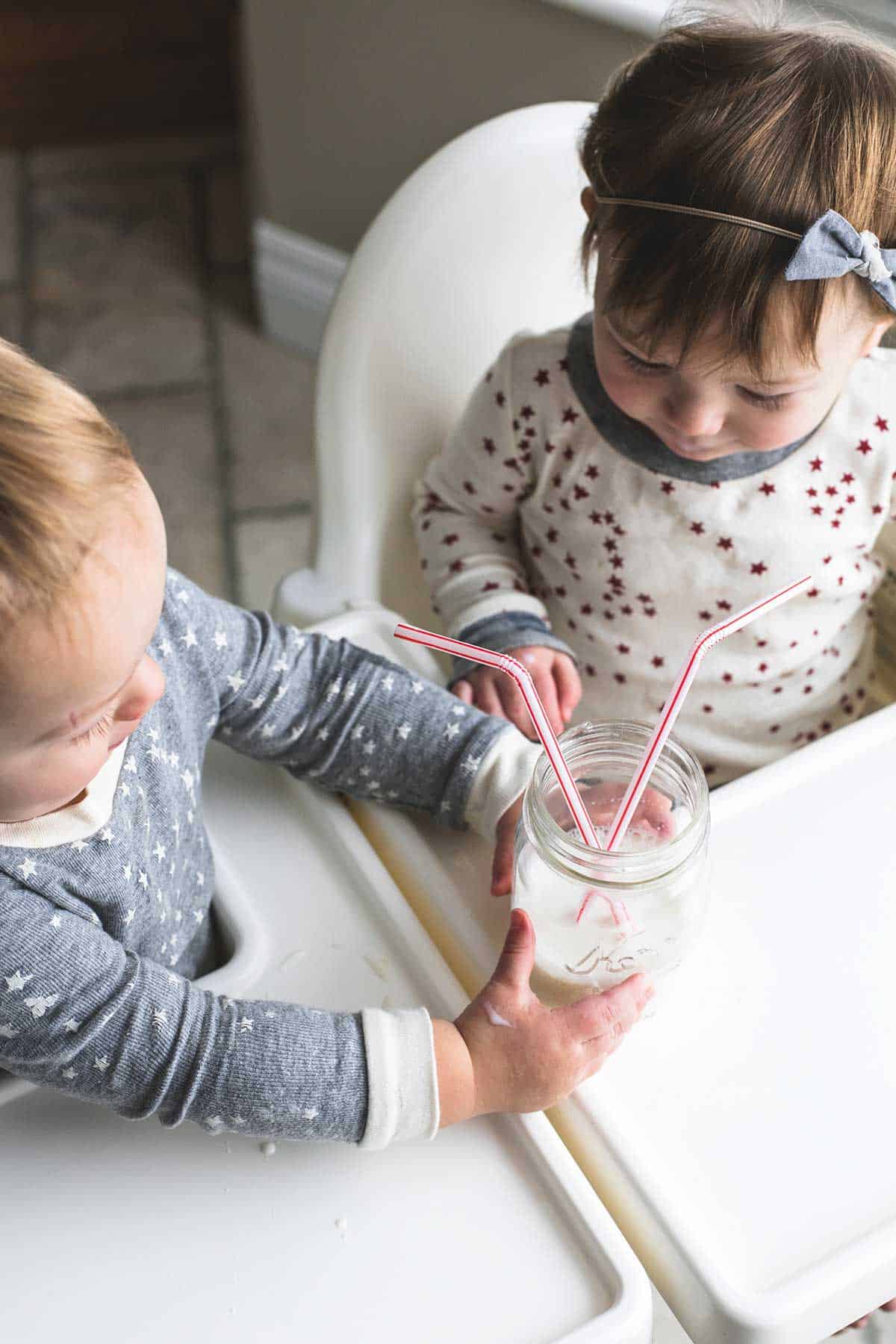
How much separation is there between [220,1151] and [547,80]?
4.41 ft

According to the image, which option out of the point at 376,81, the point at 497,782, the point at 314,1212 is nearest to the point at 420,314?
the point at 497,782

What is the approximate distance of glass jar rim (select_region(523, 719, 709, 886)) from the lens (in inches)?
22.8

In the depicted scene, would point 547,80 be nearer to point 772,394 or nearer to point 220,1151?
point 772,394

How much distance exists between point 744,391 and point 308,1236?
521 mm

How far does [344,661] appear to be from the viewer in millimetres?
778

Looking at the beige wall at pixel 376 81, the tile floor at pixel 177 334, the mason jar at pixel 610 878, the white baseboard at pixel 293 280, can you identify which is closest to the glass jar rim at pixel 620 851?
the mason jar at pixel 610 878

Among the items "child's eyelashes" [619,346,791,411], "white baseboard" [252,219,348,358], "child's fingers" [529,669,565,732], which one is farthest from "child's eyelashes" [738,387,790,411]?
"white baseboard" [252,219,348,358]

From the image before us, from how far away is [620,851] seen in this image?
606 millimetres

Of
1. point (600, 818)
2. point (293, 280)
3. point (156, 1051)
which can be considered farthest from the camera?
point (293, 280)

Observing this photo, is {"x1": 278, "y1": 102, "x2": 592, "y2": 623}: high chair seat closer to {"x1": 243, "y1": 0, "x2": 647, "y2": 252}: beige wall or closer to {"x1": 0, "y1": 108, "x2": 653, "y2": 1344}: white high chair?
{"x1": 0, "y1": 108, "x2": 653, "y2": 1344}: white high chair

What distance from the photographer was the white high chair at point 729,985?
22.0 inches

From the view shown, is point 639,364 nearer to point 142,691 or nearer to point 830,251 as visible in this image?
point 830,251

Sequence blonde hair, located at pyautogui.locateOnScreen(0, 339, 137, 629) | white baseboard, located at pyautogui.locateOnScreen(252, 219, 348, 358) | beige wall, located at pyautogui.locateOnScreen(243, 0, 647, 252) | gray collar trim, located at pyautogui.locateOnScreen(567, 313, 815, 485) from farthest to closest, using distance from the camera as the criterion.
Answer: white baseboard, located at pyautogui.locateOnScreen(252, 219, 348, 358)
beige wall, located at pyautogui.locateOnScreen(243, 0, 647, 252)
gray collar trim, located at pyautogui.locateOnScreen(567, 313, 815, 485)
blonde hair, located at pyautogui.locateOnScreen(0, 339, 137, 629)

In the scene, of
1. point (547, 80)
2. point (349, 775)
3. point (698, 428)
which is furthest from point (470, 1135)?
point (547, 80)
